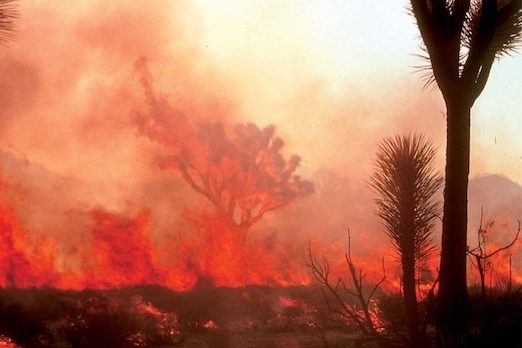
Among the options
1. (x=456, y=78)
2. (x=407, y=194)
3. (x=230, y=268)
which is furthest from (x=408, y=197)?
(x=230, y=268)

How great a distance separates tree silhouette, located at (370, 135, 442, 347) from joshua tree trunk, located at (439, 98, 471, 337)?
63 centimetres

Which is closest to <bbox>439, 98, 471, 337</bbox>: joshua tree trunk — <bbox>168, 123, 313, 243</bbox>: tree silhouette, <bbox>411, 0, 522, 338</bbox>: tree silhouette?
<bbox>411, 0, 522, 338</bbox>: tree silhouette

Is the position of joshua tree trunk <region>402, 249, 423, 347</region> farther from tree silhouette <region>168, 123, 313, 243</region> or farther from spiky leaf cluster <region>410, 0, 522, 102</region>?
tree silhouette <region>168, 123, 313, 243</region>

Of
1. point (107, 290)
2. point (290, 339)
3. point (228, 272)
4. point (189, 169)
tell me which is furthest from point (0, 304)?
point (189, 169)

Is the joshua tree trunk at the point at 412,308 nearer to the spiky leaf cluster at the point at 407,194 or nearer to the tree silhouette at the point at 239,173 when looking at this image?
the spiky leaf cluster at the point at 407,194

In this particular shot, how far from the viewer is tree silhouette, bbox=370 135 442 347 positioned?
515 centimetres

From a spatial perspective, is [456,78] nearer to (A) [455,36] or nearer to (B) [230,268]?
(A) [455,36]

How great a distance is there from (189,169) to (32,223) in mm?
9378

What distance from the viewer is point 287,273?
30703 mm

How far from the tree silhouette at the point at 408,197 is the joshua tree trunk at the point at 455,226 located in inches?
24.7

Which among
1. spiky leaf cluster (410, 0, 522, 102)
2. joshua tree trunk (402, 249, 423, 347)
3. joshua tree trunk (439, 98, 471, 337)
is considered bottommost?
joshua tree trunk (402, 249, 423, 347)

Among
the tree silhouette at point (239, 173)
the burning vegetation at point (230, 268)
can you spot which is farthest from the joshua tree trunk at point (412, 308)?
the tree silhouette at point (239, 173)

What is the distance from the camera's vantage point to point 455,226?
6.08 m

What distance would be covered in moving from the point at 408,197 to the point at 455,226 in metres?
1.21
